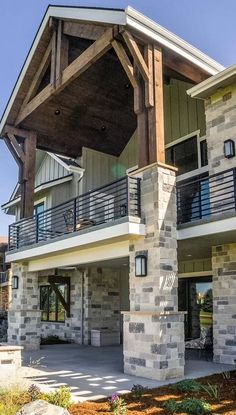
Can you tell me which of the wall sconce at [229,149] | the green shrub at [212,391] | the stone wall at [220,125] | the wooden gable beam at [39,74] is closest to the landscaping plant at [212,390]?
the green shrub at [212,391]

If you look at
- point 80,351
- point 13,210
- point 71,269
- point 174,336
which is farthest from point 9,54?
point 174,336

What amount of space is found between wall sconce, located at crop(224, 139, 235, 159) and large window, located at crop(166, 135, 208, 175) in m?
2.17

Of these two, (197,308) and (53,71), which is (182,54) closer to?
(53,71)

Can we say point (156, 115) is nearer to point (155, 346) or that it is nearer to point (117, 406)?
point (155, 346)

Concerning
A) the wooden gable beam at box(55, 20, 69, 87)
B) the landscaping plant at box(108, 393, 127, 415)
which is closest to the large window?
the wooden gable beam at box(55, 20, 69, 87)

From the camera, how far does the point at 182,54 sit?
1137cm

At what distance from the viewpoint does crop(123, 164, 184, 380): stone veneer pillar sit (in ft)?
29.8

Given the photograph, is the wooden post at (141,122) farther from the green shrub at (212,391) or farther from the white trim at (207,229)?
the green shrub at (212,391)

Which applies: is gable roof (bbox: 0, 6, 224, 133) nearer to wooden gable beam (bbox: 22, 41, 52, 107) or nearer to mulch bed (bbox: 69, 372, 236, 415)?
wooden gable beam (bbox: 22, 41, 52, 107)

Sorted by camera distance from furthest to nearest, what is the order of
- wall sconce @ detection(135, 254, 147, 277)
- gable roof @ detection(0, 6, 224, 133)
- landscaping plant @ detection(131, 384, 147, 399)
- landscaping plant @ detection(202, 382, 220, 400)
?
gable roof @ detection(0, 6, 224, 133) < wall sconce @ detection(135, 254, 147, 277) < landscaping plant @ detection(131, 384, 147, 399) < landscaping plant @ detection(202, 382, 220, 400)

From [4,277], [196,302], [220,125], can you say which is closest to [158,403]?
[220,125]

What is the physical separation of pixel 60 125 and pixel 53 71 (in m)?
2.76

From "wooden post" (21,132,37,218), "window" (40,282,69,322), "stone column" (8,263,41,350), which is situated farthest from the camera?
"window" (40,282,69,322)

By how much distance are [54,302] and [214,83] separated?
39.2 ft
